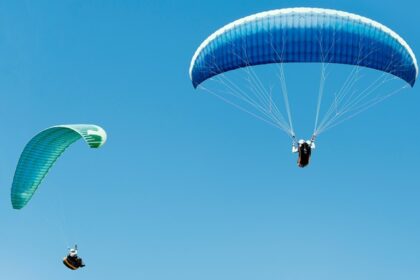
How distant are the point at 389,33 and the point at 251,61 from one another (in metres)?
5.62

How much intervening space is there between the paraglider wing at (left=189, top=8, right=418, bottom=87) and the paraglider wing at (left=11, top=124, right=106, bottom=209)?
7.76 metres

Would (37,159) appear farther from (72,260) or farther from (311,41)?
(311,41)

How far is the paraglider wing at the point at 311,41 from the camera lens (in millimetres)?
30344

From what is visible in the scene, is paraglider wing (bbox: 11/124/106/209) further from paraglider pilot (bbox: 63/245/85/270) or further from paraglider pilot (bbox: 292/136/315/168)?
paraglider pilot (bbox: 292/136/315/168)

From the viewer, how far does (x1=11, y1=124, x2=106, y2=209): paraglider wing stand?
110 feet

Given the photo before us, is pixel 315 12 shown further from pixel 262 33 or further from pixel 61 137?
pixel 61 137

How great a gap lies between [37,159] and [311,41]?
43.5 ft

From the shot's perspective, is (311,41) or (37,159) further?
(37,159)

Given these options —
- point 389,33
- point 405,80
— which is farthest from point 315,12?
point 405,80

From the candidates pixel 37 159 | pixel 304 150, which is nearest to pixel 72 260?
pixel 37 159

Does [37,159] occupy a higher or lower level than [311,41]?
lower

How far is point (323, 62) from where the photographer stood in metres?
31.1

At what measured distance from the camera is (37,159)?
1361 inches

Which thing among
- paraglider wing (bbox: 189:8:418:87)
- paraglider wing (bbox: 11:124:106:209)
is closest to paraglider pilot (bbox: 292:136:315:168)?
paraglider wing (bbox: 189:8:418:87)
